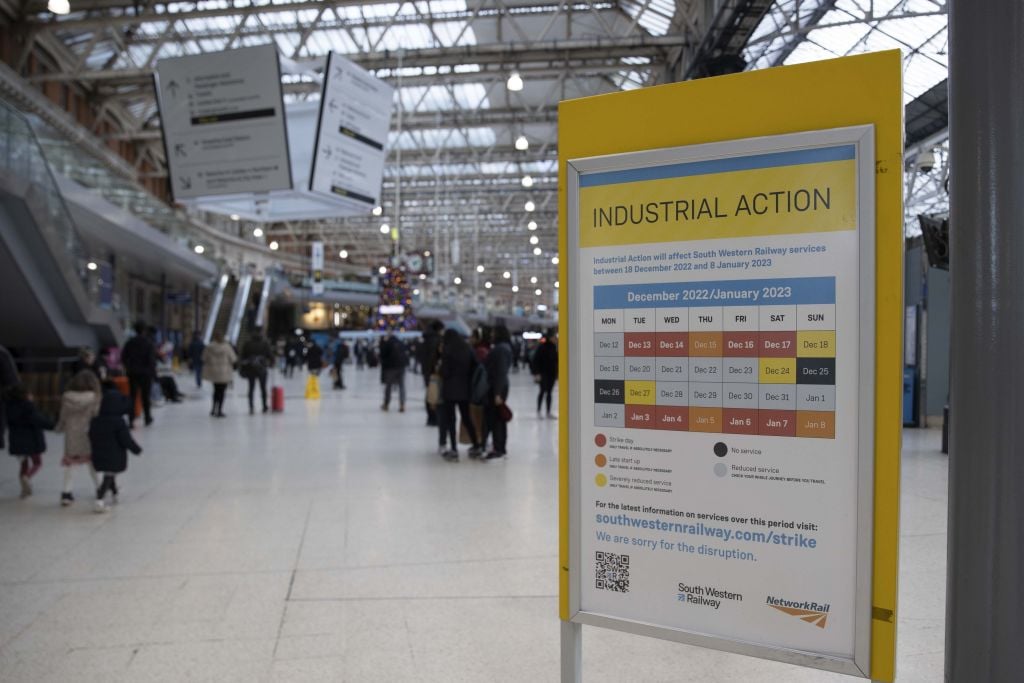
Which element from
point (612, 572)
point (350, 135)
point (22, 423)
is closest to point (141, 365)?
point (350, 135)

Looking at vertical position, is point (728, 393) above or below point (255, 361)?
above

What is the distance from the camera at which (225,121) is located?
10133 mm

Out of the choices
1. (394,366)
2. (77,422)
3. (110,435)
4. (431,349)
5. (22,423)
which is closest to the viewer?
(110,435)

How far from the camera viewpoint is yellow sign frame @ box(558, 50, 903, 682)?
2.18 m

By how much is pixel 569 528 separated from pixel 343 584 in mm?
2609

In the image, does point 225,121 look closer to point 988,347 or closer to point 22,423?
point 22,423

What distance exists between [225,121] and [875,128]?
9.44m

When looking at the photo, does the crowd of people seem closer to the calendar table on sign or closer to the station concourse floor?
the station concourse floor

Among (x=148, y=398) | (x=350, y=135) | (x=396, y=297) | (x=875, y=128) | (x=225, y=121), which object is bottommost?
(x=148, y=398)

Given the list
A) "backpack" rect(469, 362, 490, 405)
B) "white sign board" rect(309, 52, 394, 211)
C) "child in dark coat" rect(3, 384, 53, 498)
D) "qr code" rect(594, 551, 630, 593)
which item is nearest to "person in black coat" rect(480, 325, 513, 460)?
"backpack" rect(469, 362, 490, 405)

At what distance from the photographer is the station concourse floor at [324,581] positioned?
369 cm

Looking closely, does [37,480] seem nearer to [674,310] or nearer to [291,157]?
[291,157]

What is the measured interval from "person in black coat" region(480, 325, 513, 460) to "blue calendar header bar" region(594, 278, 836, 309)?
658cm

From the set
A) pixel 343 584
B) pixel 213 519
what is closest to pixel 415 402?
pixel 213 519
